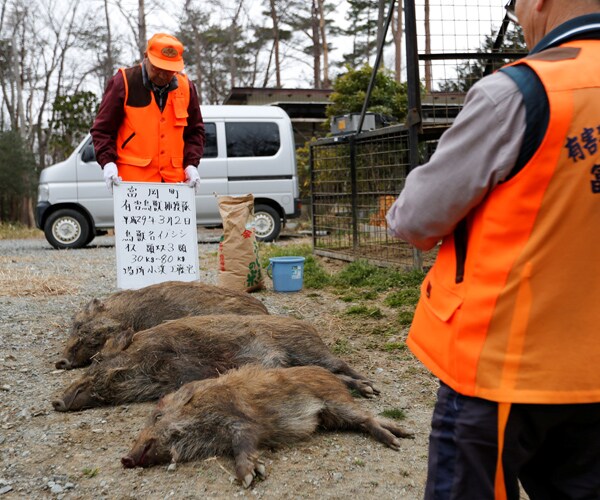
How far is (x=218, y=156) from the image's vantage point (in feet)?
41.2

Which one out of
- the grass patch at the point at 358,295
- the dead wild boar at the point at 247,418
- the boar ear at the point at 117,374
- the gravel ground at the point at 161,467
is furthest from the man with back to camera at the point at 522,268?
the grass patch at the point at 358,295

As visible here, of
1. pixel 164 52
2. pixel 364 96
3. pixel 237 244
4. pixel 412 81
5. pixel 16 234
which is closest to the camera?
pixel 164 52

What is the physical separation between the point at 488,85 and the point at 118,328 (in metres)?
3.79

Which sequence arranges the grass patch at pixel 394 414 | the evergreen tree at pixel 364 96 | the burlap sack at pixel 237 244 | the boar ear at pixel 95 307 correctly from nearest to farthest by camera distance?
the grass patch at pixel 394 414, the boar ear at pixel 95 307, the burlap sack at pixel 237 244, the evergreen tree at pixel 364 96

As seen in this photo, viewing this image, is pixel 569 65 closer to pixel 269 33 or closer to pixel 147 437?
pixel 147 437

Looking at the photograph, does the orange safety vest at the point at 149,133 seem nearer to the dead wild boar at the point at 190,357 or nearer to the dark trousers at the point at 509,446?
the dead wild boar at the point at 190,357

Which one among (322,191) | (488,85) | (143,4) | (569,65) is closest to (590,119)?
(569,65)

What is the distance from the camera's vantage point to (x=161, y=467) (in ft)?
10.5

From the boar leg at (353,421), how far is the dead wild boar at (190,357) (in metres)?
0.53

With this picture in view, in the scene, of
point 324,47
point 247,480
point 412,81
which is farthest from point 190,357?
point 324,47

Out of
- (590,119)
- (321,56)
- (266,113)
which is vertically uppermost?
(321,56)

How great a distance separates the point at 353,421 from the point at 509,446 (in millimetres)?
2018

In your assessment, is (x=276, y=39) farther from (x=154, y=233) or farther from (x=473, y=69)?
(x=154, y=233)

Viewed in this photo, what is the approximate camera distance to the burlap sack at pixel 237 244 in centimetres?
694
